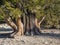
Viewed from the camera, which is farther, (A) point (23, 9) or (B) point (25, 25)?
(B) point (25, 25)

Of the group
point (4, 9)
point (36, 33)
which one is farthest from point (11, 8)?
point (36, 33)

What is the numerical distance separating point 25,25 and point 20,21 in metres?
0.64

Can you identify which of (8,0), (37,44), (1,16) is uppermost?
(8,0)

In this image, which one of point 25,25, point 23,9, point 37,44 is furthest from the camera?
point 25,25

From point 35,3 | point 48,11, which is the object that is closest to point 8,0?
point 35,3

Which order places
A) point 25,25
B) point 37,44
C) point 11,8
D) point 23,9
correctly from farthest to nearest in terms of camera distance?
point 25,25, point 23,9, point 11,8, point 37,44

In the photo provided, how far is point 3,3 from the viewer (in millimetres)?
17359

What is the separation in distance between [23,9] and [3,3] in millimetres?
1545

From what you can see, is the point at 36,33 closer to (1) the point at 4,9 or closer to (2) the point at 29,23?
(2) the point at 29,23

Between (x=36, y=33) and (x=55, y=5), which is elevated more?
(x=55, y=5)

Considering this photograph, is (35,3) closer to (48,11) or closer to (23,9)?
(23,9)

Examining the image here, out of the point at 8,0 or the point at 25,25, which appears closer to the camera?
the point at 8,0

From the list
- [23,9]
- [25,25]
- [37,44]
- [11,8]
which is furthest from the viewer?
[25,25]

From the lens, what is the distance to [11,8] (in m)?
16.6
